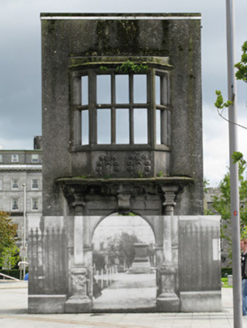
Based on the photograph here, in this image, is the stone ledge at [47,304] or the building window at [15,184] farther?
the building window at [15,184]

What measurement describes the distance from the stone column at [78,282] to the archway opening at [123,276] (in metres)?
0.24

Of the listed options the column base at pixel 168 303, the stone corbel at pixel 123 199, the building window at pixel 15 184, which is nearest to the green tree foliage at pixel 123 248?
the stone corbel at pixel 123 199

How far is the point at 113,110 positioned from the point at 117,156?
49.5 inches

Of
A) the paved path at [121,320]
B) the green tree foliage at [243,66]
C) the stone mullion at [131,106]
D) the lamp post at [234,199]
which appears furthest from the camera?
the stone mullion at [131,106]

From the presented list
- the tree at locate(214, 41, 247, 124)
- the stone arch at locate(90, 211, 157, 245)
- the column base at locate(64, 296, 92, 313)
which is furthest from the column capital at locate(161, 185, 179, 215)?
the tree at locate(214, 41, 247, 124)

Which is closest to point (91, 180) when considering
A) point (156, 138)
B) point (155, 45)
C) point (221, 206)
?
point (156, 138)

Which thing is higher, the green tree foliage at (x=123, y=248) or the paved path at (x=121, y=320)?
the green tree foliage at (x=123, y=248)

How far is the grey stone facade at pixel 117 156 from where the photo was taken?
66.1 ft

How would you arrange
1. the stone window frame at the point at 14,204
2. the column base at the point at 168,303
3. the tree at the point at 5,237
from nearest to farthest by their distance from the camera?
the column base at the point at 168,303
the tree at the point at 5,237
the stone window frame at the point at 14,204

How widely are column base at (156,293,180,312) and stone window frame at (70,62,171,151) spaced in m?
3.84

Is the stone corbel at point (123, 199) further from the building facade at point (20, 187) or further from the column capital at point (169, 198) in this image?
the building facade at point (20, 187)

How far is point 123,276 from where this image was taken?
2011 centimetres

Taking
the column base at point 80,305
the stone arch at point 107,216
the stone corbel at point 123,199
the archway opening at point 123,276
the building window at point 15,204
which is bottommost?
the column base at point 80,305

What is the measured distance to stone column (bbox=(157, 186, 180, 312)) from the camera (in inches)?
792
